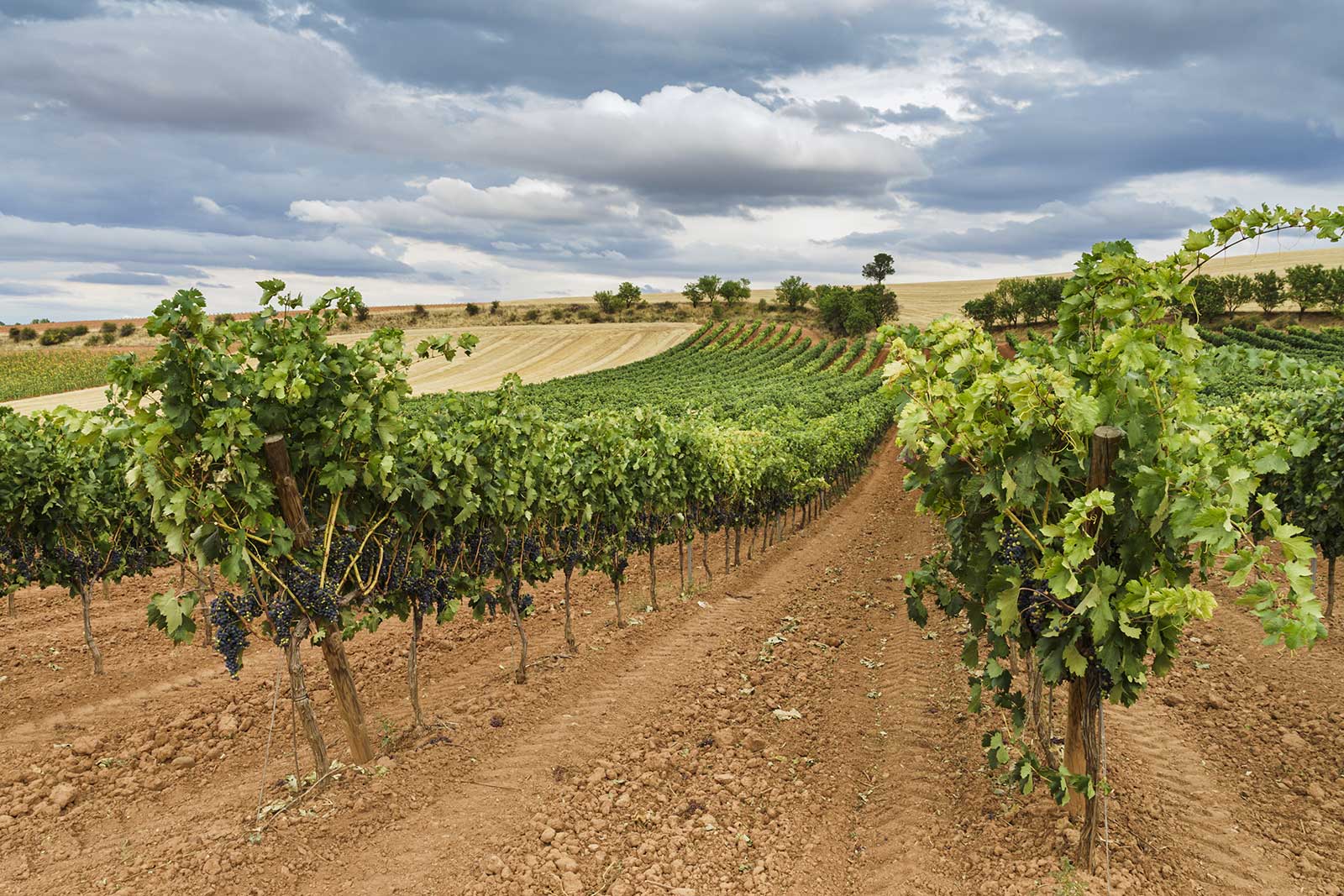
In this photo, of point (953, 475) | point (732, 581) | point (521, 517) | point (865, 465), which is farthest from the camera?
point (865, 465)

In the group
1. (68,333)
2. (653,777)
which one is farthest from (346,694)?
(68,333)

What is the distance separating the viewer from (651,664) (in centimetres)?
957

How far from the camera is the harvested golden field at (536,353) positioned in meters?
63.5

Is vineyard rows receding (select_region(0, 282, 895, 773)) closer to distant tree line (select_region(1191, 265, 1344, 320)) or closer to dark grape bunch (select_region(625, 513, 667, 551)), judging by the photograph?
dark grape bunch (select_region(625, 513, 667, 551))

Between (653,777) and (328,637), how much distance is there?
3.01 m

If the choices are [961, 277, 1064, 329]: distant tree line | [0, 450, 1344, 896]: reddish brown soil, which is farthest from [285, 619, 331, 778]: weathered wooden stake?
[961, 277, 1064, 329]: distant tree line

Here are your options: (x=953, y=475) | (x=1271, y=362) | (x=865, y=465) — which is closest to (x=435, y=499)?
(x=953, y=475)

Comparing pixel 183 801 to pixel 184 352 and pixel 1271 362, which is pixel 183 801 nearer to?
pixel 184 352

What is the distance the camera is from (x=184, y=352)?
5648 mm

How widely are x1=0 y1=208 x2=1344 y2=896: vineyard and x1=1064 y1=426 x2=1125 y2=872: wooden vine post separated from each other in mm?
21

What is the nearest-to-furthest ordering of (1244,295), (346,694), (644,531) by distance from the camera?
1. (346,694)
2. (644,531)
3. (1244,295)

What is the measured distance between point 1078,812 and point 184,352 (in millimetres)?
7338

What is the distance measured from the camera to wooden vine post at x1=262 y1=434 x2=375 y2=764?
6086 millimetres

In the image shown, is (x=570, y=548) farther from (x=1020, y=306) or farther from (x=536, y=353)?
(x=1020, y=306)
